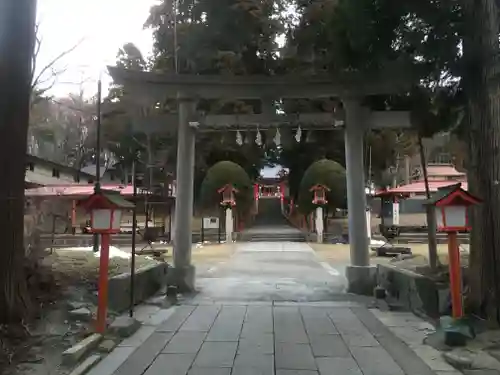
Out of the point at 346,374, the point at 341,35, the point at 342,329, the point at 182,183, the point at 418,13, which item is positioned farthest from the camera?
the point at 182,183

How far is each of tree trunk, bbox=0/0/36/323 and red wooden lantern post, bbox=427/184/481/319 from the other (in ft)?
17.2

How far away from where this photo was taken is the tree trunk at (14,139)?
18.5ft

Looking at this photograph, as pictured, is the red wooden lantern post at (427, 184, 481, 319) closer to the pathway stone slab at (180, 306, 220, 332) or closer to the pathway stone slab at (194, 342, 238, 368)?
the pathway stone slab at (194, 342, 238, 368)

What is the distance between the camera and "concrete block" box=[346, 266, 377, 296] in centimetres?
995

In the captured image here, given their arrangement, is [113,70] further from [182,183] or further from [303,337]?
[303,337]

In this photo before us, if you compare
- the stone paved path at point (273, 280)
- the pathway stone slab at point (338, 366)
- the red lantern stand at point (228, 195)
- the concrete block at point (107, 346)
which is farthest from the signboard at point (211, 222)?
the pathway stone slab at point (338, 366)

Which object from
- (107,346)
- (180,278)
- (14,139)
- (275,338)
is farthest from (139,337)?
(180,278)

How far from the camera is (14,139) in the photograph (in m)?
5.90

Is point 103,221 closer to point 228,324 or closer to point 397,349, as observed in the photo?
point 228,324

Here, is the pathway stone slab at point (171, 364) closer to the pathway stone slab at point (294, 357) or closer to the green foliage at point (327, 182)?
the pathway stone slab at point (294, 357)

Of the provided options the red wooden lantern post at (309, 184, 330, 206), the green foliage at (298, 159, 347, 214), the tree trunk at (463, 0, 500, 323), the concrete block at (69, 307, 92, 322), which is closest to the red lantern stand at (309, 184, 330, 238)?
the red wooden lantern post at (309, 184, 330, 206)

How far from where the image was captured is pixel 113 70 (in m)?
10.1

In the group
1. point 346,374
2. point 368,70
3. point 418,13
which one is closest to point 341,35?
point 368,70

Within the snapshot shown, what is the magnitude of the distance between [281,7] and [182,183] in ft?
25.2
